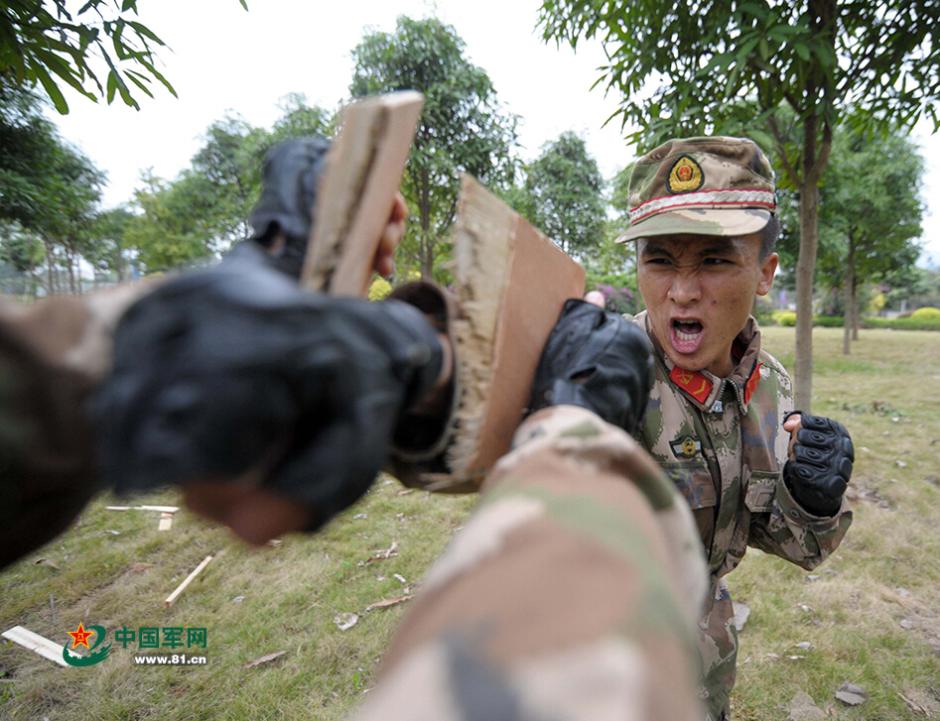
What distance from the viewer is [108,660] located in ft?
9.98

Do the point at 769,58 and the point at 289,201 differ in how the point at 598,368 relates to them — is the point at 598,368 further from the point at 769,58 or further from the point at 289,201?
the point at 769,58

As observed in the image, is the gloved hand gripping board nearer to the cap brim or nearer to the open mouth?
the cap brim

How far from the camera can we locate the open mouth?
1.73 m

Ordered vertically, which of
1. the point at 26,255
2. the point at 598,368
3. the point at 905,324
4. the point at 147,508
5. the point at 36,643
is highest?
the point at 26,255

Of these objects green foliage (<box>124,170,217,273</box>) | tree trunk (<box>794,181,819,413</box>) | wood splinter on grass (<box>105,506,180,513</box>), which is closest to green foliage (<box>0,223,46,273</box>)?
green foliage (<box>124,170,217,273</box>)

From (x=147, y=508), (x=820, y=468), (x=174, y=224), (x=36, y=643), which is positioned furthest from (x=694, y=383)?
(x=174, y=224)

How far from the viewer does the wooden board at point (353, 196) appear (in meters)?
0.70

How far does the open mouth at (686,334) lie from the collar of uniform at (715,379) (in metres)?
0.10

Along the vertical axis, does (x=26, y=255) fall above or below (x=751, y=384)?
above

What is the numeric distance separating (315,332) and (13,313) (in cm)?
36

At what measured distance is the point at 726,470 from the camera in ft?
5.84

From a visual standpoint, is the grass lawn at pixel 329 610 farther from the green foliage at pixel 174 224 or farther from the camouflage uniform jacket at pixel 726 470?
the green foliage at pixel 174 224

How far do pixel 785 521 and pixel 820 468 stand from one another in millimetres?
239

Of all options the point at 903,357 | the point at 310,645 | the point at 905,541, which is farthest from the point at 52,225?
the point at 903,357
